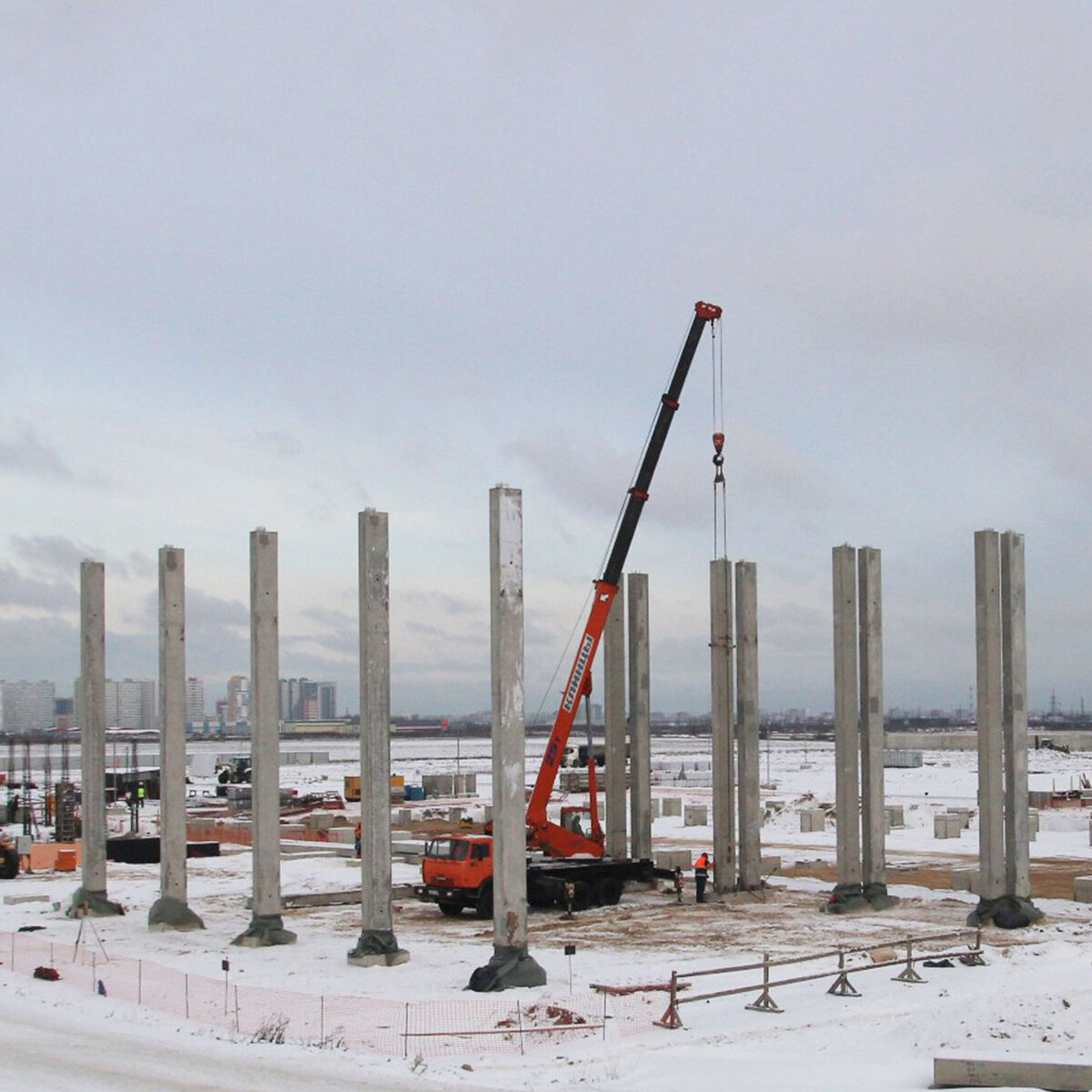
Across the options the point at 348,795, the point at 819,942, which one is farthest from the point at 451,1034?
the point at 348,795

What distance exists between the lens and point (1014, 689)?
2739 cm

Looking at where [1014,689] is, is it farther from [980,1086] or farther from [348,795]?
[348,795]

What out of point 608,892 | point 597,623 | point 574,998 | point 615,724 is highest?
point 597,623

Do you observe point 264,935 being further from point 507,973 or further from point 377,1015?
point 377,1015

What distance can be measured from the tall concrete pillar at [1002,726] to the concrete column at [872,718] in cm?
251

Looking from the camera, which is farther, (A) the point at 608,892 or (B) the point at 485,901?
(A) the point at 608,892

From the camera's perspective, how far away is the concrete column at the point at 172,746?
89.0 feet

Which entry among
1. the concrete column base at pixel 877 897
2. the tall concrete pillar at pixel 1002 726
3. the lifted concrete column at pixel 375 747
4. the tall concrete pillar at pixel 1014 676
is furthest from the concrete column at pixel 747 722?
the lifted concrete column at pixel 375 747

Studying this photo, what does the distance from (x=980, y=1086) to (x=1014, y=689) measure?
1450 cm

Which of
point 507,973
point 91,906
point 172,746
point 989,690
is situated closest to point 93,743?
point 172,746

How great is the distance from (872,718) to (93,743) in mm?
16231

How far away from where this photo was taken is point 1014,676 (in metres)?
27.4

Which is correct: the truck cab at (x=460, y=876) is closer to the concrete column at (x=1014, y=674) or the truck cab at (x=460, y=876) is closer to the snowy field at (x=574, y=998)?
the snowy field at (x=574, y=998)

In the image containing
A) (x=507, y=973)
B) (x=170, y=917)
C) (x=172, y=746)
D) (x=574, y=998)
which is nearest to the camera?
(x=574, y=998)
